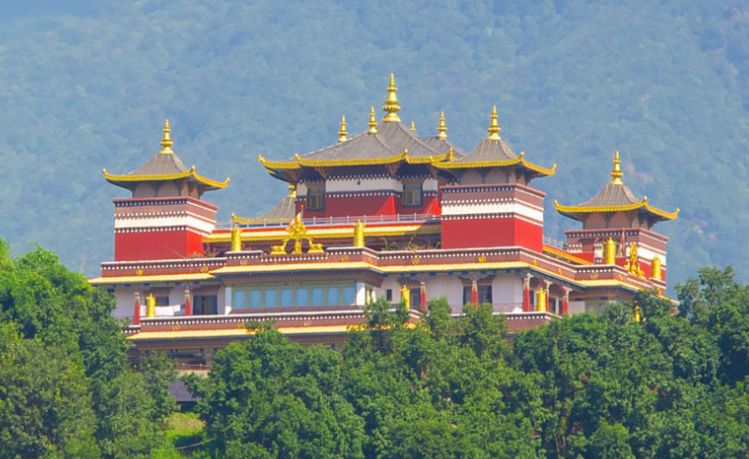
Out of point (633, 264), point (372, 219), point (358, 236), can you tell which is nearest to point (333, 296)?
point (358, 236)

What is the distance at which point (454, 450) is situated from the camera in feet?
378

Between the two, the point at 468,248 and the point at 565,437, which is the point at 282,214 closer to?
the point at 468,248

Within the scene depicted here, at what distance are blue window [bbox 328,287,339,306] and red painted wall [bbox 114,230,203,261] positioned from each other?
912 centimetres

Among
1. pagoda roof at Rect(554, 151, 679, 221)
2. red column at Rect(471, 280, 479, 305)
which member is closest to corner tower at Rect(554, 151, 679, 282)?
pagoda roof at Rect(554, 151, 679, 221)

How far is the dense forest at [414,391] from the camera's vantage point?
11575 cm

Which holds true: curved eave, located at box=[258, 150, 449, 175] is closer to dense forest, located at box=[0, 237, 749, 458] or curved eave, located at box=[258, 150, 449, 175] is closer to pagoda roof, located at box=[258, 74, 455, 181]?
pagoda roof, located at box=[258, 74, 455, 181]

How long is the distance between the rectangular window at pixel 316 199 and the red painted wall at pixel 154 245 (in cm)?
602

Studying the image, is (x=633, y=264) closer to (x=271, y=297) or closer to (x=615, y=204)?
(x=615, y=204)

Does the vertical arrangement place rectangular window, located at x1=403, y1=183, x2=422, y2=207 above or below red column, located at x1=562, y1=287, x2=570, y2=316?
above

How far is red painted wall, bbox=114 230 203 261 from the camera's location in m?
136

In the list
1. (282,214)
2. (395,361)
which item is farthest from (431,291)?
(282,214)

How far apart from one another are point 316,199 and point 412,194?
186 inches

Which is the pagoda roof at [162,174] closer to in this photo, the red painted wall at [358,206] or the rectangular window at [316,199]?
the rectangular window at [316,199]

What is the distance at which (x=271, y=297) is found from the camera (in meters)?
131
